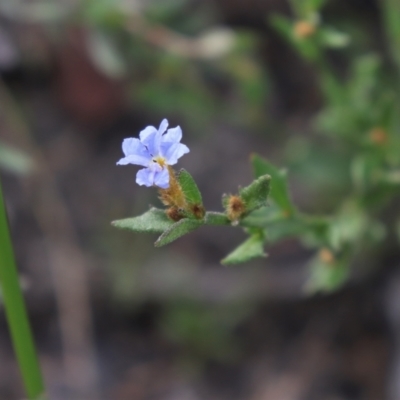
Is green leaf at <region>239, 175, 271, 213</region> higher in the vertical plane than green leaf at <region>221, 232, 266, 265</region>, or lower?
higher

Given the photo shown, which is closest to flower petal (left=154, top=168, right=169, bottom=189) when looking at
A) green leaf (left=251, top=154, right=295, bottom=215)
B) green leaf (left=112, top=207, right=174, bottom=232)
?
green leaf (left=112, top=207, right=174, bottom=232)

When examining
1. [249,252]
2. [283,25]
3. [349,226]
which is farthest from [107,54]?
[249,252]

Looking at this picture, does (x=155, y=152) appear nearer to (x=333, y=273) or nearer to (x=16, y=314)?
(x=16, y=314)

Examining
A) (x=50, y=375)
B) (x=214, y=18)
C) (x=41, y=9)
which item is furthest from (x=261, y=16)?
(x=50, y=375)

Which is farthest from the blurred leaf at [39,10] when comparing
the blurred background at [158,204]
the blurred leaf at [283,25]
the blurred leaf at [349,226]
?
the blurred leaf at [349,226]

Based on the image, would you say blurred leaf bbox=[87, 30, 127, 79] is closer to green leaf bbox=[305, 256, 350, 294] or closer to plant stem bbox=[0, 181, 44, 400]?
green leaf bbox=[305, 256, 350, 294]

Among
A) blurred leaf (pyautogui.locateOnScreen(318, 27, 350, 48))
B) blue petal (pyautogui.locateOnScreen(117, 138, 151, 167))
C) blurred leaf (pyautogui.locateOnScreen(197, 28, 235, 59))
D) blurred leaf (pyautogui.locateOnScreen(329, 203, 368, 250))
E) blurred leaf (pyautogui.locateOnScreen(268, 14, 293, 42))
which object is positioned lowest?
blue petal (pyautogui.locateOnScreen(117, 138, 151, 167))

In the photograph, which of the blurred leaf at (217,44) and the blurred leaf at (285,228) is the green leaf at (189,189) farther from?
the blurred leaf at (217,44)
